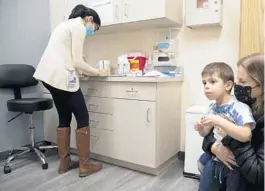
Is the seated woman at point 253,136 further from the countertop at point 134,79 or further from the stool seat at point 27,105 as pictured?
the stool seat at point 27,105

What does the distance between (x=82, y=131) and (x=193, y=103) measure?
3.32 ft

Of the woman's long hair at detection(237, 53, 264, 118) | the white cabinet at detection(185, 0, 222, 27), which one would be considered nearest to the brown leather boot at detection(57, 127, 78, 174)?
the white cabinet at detection(185, 0, 222, 27)

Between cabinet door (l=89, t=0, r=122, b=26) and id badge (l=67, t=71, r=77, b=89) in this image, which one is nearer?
id badge (l=67, t=71, r=77, b=89)

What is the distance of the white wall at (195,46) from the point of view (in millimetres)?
1983

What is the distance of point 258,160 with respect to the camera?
871 millimetres

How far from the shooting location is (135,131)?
1947 millimetres

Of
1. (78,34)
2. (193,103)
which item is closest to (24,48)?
(78,34)

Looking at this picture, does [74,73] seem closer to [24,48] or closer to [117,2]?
[117,2]

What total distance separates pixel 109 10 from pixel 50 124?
134cm

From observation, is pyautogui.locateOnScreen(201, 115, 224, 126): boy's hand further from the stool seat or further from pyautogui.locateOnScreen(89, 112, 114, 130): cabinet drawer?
the stool seat

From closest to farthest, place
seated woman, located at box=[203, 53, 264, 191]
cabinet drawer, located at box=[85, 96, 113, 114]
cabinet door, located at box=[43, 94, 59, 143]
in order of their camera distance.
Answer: seated woman, located at box=[203, 53, 264, 191], cabinet drawer, located at box=[85, 96, 113, 114], cabinet door, located at box=[43, 94, 59, 143]

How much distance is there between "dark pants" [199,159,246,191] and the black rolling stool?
1.48 metres

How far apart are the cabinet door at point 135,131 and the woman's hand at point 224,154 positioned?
82 centimetres

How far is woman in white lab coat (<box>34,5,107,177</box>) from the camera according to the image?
1.83 meters
